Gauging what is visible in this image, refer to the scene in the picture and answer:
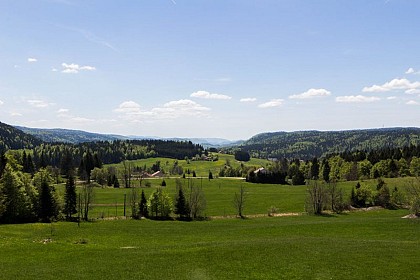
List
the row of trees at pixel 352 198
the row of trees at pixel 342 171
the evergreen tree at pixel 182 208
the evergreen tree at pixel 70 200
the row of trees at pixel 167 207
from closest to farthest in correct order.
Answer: the evergreen tree at pixel 70 200, the row of trees at pixel 167 207, the evergreen tree at pixel 182 208, the row of trees at pixel 352 198, the row of trees at pixel 342 171

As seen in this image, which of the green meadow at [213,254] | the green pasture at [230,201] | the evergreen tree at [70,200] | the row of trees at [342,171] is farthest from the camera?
the row of trees at [342,171]

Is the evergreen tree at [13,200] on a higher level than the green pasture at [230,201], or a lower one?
higher

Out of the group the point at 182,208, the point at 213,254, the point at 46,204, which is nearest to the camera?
the point at 213,254

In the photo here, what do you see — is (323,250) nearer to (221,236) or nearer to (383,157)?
(221,236)

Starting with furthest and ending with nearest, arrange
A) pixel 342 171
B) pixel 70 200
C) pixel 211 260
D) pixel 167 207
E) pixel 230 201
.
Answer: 1. pixel 342 171
2. pixel 230 201
3. pixel 167 207
4. pixel 70 200
5. pixel 211 260

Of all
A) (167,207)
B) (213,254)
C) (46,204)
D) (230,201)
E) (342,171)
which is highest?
(342,171)

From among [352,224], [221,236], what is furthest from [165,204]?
[352,224]

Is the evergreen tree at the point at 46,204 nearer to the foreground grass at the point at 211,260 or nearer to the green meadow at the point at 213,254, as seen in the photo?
the green meadow at the point at 213,254

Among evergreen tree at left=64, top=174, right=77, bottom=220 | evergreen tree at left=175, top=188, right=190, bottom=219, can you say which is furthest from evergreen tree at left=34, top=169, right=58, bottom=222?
evergreen tree at left=175, top=188, right=190, bottom=219

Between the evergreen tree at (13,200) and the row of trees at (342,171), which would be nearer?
the evergreen tree at (13,200)

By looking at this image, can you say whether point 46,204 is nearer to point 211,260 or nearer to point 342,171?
point 211,260

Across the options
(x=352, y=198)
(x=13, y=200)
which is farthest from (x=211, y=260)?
(x=352, y=198)

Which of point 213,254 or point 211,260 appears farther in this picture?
point 213,254

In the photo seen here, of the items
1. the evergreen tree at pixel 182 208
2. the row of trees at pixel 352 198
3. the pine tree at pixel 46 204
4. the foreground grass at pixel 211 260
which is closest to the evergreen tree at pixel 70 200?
the pine tree at pixel 46 204
